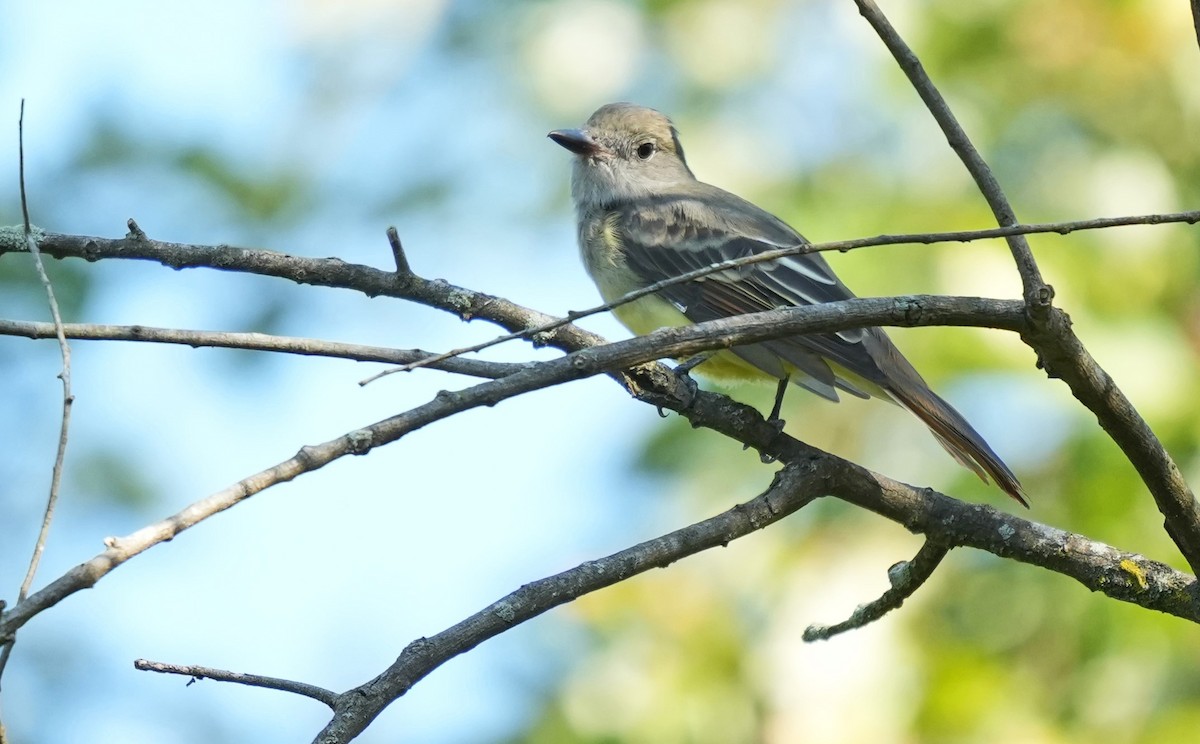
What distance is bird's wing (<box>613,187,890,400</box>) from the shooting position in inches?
174

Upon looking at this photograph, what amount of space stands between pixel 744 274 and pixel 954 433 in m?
1.30

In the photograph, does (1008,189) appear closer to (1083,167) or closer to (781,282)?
(1083,167)

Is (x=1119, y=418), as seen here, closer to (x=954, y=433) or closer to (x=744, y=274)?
(x=954, y=433)

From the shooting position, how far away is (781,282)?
5.09 metres

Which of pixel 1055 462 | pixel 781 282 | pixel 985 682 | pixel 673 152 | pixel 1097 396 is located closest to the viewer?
pixel 1097 396

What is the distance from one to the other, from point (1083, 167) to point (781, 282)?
1.31 meters

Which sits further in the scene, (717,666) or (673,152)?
(673,152)

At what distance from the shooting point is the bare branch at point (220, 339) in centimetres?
246

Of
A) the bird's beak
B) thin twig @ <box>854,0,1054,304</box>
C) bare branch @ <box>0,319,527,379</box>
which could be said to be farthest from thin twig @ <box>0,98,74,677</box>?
the bird's beak

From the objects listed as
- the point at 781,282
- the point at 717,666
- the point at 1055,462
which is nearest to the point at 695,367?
the point at 781,282

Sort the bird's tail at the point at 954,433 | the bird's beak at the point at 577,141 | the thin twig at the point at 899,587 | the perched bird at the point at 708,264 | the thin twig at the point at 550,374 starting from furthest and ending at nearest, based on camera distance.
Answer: the bird's beak at the point at 577,141
the perched bird at the point at 708,264
the bird's tail at the point at 954,433
the thin twig at the point at 899,587
the thin twig at the point at 550,374

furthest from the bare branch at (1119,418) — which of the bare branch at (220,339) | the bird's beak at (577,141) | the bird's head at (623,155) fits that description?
the bird's beak at (577,141)

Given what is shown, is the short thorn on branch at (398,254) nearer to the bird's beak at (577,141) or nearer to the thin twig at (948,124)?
the thin twig at (948,124)

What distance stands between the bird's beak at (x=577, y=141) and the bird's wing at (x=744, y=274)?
Result: 40 cm
